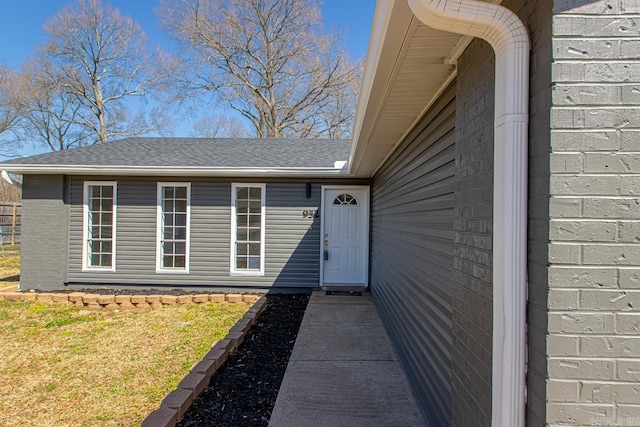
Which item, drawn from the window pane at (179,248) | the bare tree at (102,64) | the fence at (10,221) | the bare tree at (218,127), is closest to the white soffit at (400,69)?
the window pane at (179,248)

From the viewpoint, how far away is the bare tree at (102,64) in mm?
21734

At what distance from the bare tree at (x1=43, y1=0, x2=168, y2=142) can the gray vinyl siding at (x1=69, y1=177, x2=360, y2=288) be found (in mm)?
17027

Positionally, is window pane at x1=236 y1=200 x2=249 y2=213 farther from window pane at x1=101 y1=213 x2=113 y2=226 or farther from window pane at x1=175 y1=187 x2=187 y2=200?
window pane at x1=101 y1=213 x2=113 y2=226

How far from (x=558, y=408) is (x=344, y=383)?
2.73m

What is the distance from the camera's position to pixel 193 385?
11.0 feet

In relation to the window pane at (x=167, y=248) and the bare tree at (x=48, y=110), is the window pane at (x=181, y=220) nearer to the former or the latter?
the window pane at (x=167, y=248)

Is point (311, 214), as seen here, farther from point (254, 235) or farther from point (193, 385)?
point (193, 385)

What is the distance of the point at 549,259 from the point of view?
1.24 meters

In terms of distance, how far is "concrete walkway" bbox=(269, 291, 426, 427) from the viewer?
312 centimetres

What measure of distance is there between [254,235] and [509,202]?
7.20 metres

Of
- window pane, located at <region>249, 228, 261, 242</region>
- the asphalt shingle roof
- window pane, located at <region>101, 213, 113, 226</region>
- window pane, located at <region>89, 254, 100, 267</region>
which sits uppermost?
the asphalt shingle roof

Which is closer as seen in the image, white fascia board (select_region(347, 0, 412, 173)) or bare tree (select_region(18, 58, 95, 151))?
white fascia board (select_region(347, 0, 412, 173))

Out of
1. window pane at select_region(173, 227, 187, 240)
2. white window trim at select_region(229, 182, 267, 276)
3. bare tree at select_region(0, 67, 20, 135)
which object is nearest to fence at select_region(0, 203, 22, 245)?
bare tree at select_region(0, 67, 20, 135)

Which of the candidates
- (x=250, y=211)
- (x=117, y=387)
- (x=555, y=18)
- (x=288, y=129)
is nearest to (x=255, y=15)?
(x=288, y=129)
